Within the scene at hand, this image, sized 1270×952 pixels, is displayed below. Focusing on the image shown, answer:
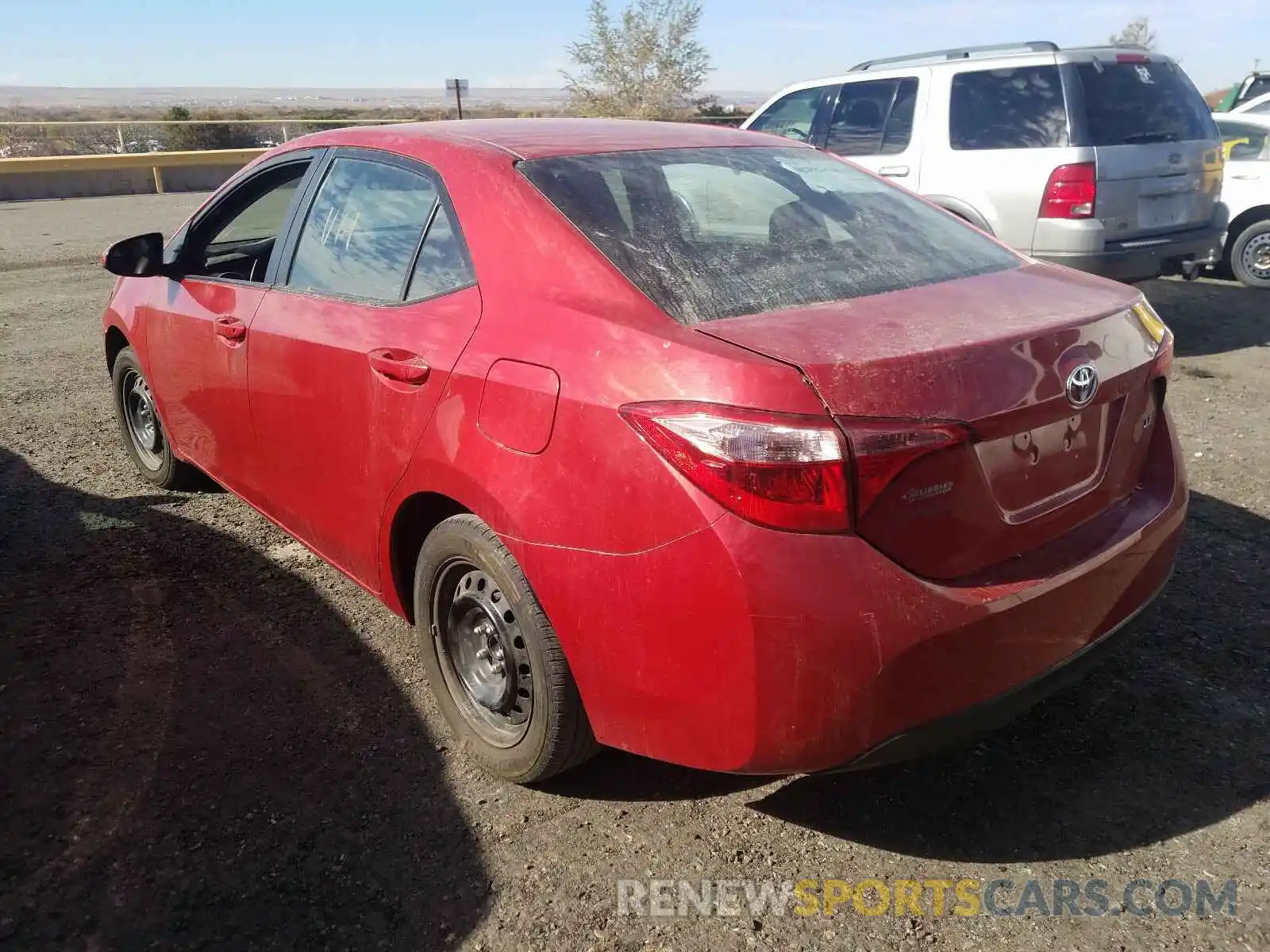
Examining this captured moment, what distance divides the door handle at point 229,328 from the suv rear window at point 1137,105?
5.57m

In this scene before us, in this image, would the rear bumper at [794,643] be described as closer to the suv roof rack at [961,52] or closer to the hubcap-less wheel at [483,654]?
the hubcap-less wheel at [483,654]

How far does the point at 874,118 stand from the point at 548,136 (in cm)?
567

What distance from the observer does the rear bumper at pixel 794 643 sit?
76.9 inches

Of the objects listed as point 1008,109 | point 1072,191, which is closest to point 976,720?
point 1072,191

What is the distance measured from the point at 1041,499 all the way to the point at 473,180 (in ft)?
5.48

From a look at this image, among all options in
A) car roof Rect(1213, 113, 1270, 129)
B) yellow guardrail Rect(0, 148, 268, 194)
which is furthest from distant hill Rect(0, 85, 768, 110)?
car roof Rect(1213, 113, 1270, 129)

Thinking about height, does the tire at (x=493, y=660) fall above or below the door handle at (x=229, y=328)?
below

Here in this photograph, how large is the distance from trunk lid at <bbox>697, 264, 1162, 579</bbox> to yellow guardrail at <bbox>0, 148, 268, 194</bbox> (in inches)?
867

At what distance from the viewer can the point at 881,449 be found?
6.40ft

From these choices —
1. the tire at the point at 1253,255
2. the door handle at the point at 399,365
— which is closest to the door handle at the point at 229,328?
the door handle at the point at 399,365

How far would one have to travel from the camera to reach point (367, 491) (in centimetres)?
291

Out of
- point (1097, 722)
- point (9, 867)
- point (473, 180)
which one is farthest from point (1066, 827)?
point (9, 867)

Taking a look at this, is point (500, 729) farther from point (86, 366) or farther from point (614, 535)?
point (86, 366)

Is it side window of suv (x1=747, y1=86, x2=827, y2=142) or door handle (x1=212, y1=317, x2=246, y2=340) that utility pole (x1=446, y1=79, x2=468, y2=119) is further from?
door handle (x1=212, y1=317, x2=246, y2=340)
